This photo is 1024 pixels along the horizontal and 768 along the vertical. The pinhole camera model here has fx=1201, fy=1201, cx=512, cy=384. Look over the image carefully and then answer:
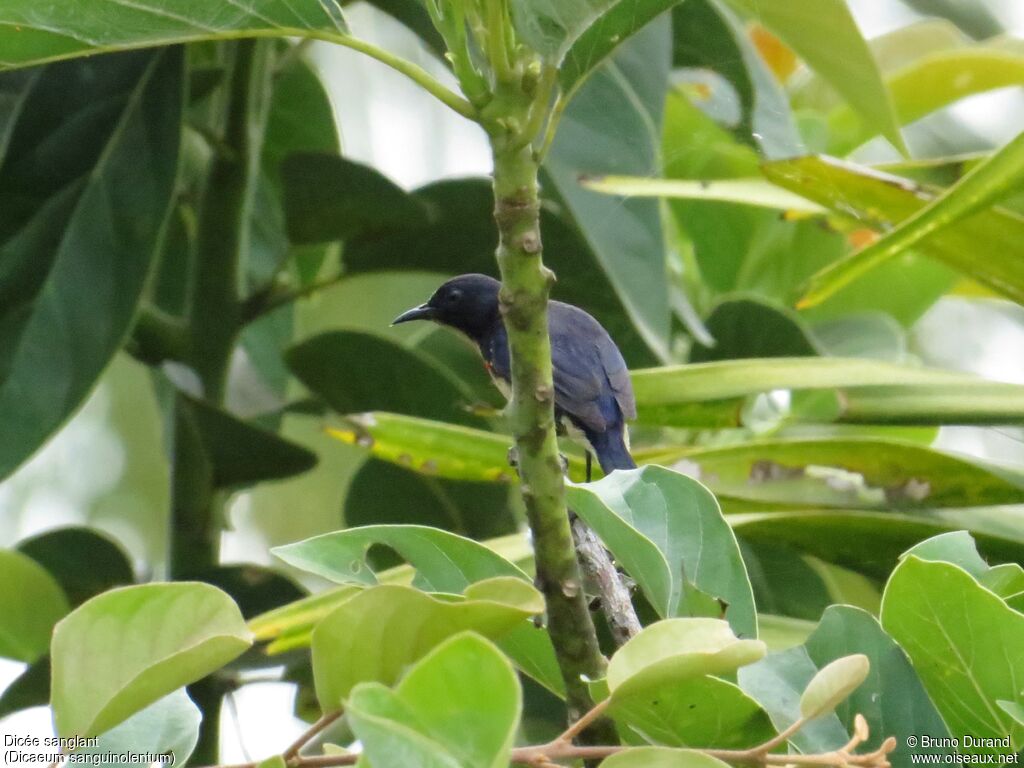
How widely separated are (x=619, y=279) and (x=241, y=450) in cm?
73

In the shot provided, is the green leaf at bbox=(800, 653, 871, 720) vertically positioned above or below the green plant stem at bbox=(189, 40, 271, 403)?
below

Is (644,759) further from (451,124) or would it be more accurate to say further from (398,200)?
(451,124)

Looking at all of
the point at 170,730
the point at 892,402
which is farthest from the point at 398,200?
the point at 170,730

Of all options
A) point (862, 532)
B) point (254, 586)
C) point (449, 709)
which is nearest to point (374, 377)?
point (254, 586)

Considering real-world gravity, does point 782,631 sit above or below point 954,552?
below

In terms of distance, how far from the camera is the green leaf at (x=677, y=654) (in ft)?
2.64

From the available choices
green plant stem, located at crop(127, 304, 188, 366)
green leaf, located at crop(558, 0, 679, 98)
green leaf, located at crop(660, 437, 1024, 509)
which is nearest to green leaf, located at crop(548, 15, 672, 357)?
green leaf, located at crop(660, 437, 1024, 509)

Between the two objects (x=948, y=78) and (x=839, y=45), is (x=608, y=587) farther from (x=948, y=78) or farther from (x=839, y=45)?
(x=948, y=78)

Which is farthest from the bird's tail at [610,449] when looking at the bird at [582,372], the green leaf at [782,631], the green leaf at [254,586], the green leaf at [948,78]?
the green leaf at [948,78]

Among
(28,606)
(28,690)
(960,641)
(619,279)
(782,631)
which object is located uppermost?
(619,279)

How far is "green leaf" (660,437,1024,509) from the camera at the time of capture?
1.77m

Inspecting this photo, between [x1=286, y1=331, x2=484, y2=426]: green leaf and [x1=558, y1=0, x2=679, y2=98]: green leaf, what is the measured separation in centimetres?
139

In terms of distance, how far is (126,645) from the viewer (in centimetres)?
88

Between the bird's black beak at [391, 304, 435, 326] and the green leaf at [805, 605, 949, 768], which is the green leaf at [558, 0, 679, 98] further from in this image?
the bird's black beak at [391, 304, 435, 326]
